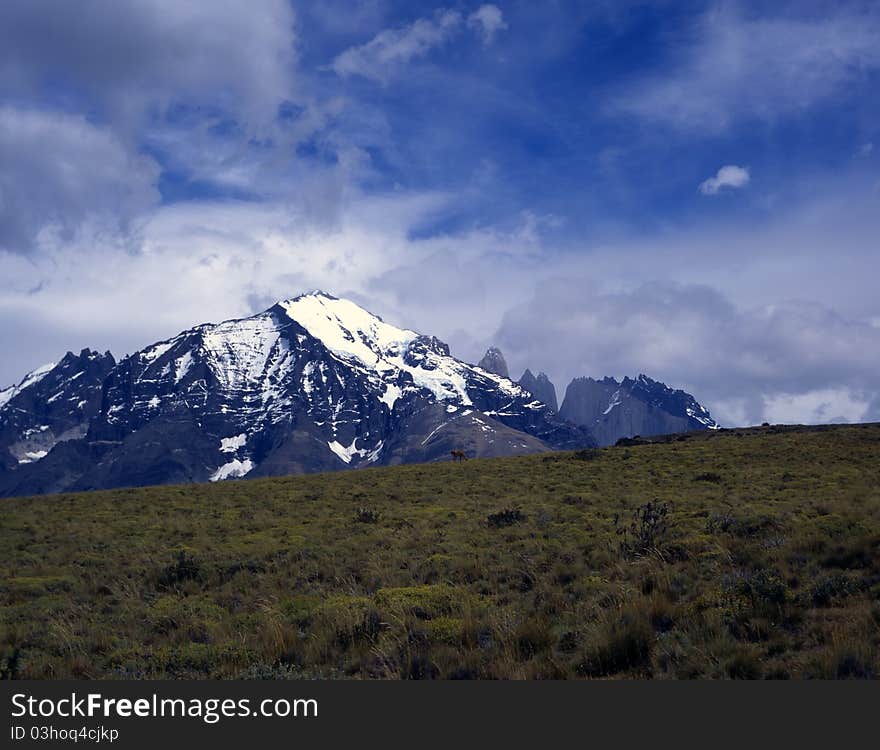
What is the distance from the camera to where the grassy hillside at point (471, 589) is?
861cm

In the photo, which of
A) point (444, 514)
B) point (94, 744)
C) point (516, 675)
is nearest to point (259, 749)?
point (94, 744)

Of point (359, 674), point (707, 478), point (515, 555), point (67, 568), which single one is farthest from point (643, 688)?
point (707, 478)

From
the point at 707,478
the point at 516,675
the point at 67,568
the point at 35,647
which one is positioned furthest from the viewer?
the point at 707,478

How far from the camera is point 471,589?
13.0 m

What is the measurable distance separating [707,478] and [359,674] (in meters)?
25.3

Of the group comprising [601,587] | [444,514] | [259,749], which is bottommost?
[259,749]

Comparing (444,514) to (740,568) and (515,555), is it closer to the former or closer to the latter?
(515,555)

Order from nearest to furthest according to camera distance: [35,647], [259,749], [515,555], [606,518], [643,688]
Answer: [259,749], [643,688], [35,647], [515,555], [606,518]

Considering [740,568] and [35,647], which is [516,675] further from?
[35,647]

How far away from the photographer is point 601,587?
1164cm

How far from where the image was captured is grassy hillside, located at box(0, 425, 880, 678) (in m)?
8.61

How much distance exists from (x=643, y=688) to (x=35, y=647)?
9.67 m

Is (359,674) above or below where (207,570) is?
below

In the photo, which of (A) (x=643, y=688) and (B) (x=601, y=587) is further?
(B) (x=601, y=587)
